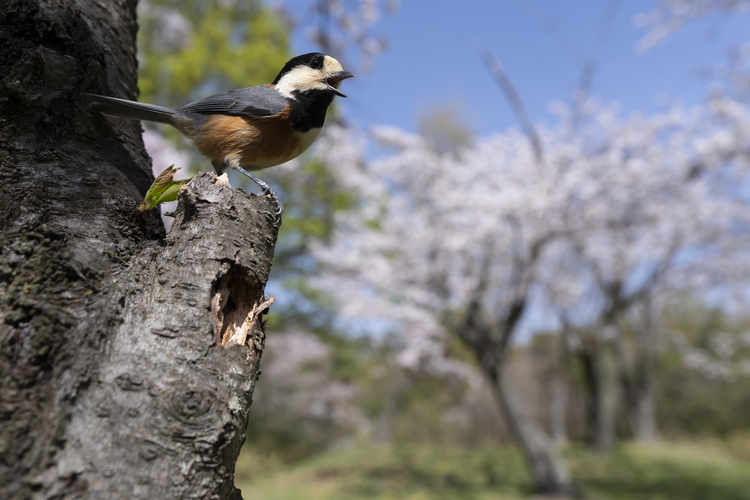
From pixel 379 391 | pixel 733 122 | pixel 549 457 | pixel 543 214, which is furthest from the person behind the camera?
pixel 379 391

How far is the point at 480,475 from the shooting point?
898cm

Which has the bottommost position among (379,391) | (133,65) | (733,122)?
(133,65)

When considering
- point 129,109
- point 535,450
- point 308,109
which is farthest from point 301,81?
point 535,450

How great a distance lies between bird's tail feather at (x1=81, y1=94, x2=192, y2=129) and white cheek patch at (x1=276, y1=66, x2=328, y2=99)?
1.46 feet

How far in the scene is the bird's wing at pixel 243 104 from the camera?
73.5 inches

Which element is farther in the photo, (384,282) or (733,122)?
(733,122)

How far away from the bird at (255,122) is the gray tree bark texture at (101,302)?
464mm

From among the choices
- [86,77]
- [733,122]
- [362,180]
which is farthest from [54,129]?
[733,122]

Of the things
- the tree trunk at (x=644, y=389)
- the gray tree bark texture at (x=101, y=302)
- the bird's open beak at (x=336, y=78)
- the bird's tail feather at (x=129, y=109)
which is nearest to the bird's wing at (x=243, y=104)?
the bird's tail feather at (x=129, y=109)

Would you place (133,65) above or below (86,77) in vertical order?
above

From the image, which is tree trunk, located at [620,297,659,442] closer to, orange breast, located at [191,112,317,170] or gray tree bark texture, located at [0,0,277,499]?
orange breast, located at [191,112,317,170]

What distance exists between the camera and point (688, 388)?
47.3 ft

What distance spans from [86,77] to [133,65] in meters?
0.41

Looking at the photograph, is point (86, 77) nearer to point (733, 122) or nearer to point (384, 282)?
point (384, 282)
